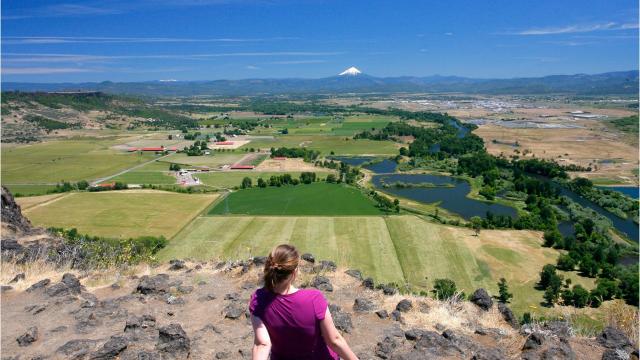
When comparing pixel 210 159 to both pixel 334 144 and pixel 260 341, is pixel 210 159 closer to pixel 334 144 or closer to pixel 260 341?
pixel 334 144

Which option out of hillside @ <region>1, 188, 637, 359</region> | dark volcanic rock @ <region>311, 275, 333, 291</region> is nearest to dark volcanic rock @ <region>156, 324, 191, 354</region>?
hillside @ <region>1, 188, 637, 359</region>

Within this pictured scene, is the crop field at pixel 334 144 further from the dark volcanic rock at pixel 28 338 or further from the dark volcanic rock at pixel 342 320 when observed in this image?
the dark volcanic rock at pixel 28 338

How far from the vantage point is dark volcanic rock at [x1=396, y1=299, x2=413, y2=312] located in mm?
13391

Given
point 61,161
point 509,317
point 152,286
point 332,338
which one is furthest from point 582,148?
point 61,161

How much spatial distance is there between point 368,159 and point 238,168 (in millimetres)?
33599

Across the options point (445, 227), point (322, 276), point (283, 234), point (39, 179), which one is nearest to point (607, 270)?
point (445, 227)

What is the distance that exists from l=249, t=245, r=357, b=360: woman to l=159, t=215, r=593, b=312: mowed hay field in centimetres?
3137

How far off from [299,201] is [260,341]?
64.1 meters

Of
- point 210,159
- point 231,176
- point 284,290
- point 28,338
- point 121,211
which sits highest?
point 284,290

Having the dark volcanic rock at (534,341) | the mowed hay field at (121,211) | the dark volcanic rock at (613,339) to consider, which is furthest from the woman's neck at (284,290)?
the mowed hay field at (121,211)

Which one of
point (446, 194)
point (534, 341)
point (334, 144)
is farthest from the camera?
point (334, 144)

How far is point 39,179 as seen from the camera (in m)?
87.9

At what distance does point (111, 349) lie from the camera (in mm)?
9633

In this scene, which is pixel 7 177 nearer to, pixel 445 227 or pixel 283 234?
pixel 283 234
